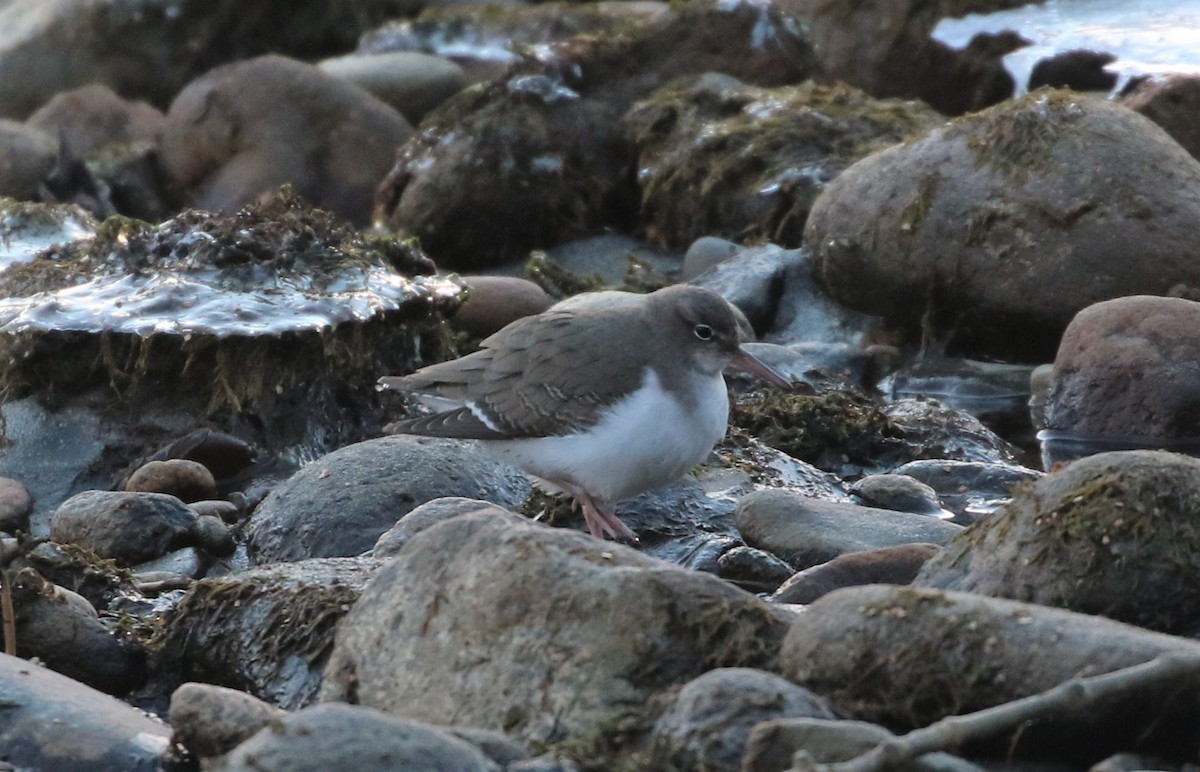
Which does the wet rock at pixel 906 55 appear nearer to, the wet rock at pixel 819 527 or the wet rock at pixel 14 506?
the wet rock at pixel 819 527

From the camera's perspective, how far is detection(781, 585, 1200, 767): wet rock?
3.44m

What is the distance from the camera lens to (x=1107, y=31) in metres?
11.9

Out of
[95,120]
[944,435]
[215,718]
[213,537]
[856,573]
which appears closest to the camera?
[215,718]

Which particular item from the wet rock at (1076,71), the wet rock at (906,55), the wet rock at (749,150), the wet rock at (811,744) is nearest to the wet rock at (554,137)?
the wet rock at (749,150)

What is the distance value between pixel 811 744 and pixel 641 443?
2.25 meters

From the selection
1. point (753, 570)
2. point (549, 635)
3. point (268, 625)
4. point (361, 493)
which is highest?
point (549, 635)

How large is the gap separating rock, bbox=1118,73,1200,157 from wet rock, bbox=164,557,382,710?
7.01 m

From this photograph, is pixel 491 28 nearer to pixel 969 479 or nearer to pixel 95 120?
pixel 95 120

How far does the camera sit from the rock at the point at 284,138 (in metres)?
12.7

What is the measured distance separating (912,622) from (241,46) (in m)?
→ 15.2

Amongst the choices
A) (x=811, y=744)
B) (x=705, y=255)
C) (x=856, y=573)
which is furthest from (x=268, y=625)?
(x=705, y=255)

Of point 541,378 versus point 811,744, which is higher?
point 811,744

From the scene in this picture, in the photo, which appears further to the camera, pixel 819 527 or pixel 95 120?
pixel 95 120

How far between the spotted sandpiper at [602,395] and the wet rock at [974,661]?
1.82 m
